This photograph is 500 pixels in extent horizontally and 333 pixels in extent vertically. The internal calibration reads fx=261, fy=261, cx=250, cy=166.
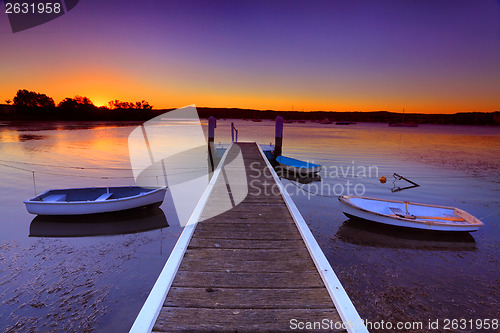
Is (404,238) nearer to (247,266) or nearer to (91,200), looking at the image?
(247,266)

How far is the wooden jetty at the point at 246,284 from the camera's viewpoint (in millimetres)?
2715

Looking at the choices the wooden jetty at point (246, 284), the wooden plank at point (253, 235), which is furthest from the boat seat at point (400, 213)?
the wooden plank at point (253, 235)

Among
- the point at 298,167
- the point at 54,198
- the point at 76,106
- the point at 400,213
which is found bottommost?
the point at 400,213

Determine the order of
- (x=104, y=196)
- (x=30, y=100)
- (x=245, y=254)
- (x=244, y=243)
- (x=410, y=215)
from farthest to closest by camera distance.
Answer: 1. (x=30, y=100)
2. (x=104, y=196)
3. (x=410, y=215)
4. (x=244, y=243)
5. (x=245, y=254)

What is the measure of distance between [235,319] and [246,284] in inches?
24.3

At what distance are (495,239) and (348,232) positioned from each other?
488 cm

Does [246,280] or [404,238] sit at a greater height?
[246,280]

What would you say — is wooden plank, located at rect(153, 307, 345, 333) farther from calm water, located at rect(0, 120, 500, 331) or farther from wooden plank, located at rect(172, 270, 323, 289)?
calm water, located at rect(0, 120, 500, 331)

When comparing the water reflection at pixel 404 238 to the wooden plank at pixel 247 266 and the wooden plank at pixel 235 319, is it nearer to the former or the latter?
the wooden plank at pixel 247 266

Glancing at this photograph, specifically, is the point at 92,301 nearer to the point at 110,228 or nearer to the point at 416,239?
the point at 110,228

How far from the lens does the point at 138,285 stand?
6.09 metres

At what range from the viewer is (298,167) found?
16516mm

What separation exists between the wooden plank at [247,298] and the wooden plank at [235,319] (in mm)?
74

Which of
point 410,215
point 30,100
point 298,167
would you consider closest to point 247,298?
point 410,215
